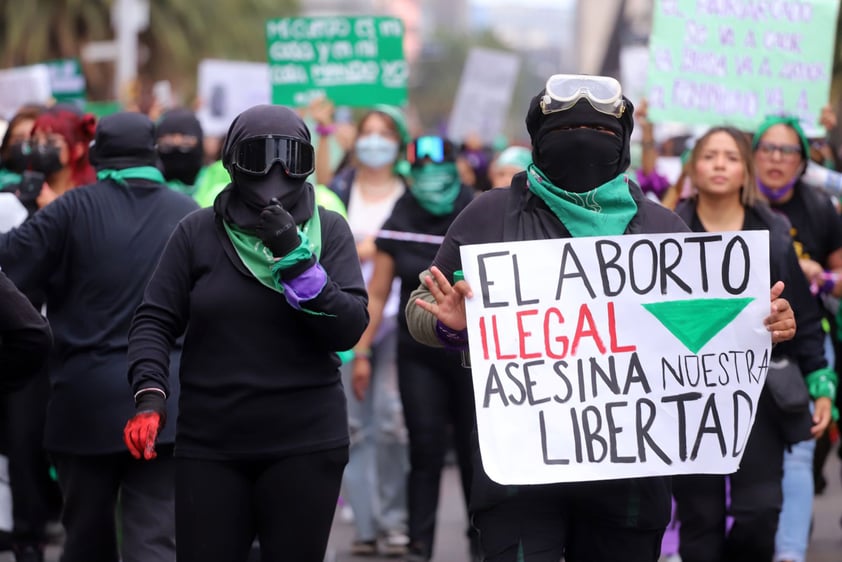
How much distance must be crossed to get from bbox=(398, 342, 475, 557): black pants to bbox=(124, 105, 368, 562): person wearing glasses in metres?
2.72

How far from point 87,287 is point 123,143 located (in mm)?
558

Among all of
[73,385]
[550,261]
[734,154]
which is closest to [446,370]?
[734,154]

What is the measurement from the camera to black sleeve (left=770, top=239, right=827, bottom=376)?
5836mm

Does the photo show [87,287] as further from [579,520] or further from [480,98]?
[480,98]

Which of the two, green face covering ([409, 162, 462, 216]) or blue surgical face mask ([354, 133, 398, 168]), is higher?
blue surgical face mask ([354, 133, 398, 168])

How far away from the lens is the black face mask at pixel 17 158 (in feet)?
22.3

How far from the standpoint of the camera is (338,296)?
15.0ft

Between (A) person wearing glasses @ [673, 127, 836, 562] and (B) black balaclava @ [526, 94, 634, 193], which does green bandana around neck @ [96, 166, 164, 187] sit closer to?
(B) black balaclava @ [526, 94, 634, 193]

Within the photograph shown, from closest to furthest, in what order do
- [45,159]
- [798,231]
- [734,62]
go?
[45,159] → [798,231] → [734,62]

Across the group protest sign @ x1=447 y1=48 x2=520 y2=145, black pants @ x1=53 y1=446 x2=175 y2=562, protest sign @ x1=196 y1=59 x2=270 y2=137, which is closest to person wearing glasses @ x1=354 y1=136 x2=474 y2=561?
black pants @ x1=53 y1=446 x2=175 y2=562

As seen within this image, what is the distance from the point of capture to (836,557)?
7.97 metres

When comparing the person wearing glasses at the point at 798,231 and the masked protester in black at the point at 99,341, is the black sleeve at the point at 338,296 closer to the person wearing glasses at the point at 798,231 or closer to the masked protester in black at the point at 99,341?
the masked protester in black at the point at 99,341

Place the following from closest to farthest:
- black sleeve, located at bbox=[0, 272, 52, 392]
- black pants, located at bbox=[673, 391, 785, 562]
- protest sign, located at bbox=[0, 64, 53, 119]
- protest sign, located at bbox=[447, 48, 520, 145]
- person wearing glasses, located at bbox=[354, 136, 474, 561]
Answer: black sleeve, located at bbox=[0, 272, 52, 392] → black pants, located at bbox=[673, 391, 785, 562] → person wearing glasses, located at bbox=[354, 136, 474, 561] → protest sign, located at bbox=[0, 64, 53, 119] → protest sign, located at bbox=[447, 48, 520, 145]

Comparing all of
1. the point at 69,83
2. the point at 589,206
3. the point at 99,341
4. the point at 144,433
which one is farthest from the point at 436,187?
the point at 69,83
